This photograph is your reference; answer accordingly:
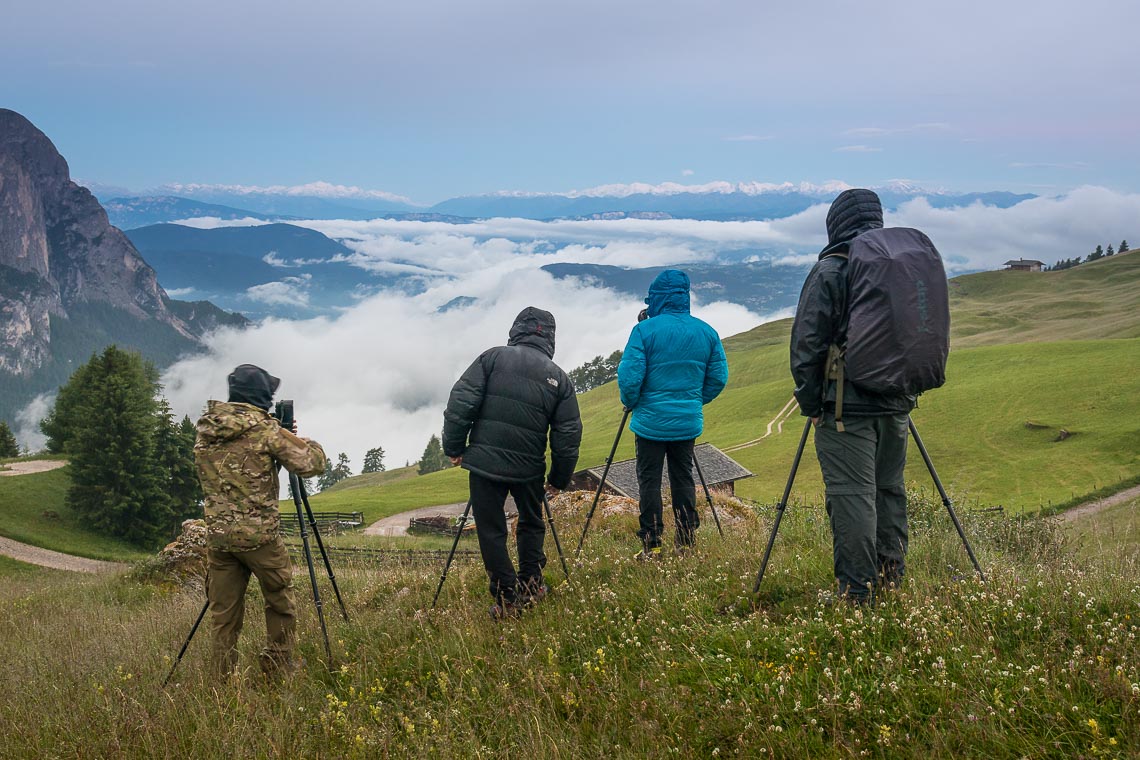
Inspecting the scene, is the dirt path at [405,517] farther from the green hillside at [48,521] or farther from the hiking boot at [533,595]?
the hiking boot at [533,595]

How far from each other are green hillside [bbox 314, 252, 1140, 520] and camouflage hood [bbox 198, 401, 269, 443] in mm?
27812

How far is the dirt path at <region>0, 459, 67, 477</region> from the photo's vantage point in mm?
51566

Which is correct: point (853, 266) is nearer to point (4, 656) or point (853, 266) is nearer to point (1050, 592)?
point (1050, 592)

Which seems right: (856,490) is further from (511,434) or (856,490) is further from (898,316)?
(511,434)

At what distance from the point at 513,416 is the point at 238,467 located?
2331 mm

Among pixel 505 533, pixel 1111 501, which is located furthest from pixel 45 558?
pixel 1111 501

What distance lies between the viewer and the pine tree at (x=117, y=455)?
1861 inches

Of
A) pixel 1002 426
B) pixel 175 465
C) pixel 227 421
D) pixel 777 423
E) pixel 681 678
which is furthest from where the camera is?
pixel 777 423

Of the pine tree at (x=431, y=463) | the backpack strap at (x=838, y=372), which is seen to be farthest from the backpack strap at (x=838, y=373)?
the pine tree at (x=431, y=463)

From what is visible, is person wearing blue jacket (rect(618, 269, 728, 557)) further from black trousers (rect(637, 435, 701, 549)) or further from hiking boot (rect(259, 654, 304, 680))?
hiking boot (rect(259, 654, 304, 680))

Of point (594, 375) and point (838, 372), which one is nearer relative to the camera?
point (838, 372)

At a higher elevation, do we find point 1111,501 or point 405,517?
point 1111,501

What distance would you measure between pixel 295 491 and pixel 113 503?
161 feet

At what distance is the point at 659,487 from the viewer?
7.73 metres
